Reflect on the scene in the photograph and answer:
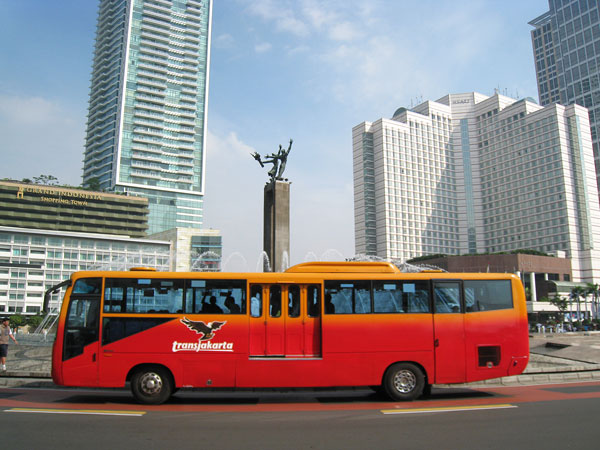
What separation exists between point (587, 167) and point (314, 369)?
488 ft

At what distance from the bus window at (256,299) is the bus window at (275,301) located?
0.25 metres

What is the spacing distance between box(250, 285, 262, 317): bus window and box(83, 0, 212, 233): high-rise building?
148 m

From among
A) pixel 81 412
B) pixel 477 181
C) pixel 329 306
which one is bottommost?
pixel 81 412

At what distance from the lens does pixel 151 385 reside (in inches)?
431

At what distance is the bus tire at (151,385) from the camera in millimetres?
10875

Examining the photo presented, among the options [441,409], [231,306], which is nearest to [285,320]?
[231,306]

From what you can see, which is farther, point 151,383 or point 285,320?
point 285,320

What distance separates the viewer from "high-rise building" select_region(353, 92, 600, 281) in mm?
132000

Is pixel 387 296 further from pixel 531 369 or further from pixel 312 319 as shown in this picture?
pixel 531 369

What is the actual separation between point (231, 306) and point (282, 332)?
1.36 metres

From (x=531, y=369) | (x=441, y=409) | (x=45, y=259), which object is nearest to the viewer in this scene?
(x=441, y=409)

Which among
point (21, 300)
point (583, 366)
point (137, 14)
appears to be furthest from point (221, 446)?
point (137, 14)

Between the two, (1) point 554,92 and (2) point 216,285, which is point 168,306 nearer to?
(2) point 216,285

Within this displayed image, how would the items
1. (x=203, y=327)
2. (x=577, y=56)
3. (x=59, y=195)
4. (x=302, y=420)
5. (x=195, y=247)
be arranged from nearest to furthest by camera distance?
(x=302, y=420), (x=203, y=327), (x=59, y=195), (x=195, y=247), (x=577, y=56)
